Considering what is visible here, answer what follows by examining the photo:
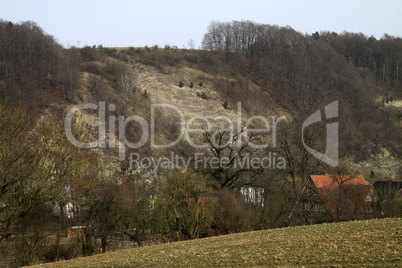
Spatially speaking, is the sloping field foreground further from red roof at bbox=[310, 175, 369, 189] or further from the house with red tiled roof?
red roof at bbox=[310, 175, 369, 189]

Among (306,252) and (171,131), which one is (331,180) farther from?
(171,131)

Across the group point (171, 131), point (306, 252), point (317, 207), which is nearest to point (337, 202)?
point (317, 207)

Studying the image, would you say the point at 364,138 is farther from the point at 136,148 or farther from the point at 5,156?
the point at 5,156

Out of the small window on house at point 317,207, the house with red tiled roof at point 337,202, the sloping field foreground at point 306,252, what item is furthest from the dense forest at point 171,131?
the sloping field foreground at point 306,252

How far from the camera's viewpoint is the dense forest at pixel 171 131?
80.8ft

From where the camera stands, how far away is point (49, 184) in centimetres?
2292

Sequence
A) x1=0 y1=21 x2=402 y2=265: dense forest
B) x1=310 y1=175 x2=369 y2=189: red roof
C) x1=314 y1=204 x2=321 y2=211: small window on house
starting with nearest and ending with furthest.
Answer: x1=0 y1=21 x2=402 y2=265: dense forest
x1=314 y1=204 x2=321 y2=211: small window on house
x1=310 y1=175 x2=369 y2=189: red roof

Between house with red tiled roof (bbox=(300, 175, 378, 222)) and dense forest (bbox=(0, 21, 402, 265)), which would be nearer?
dense forest (bbox=(0, 21, 402, 265))

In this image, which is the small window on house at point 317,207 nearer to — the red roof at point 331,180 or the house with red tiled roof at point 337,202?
the house with red tiled roof at point 337,202

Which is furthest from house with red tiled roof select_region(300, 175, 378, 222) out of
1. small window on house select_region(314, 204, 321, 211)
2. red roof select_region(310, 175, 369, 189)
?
red roof select_region(310, 175, 369, 189)

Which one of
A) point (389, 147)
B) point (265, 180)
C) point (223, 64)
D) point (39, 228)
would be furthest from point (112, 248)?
point (223, 64)

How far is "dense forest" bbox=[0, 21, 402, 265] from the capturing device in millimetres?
24641

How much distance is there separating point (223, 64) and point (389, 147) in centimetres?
5098

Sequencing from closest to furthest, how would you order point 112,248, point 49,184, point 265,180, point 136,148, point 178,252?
point 178,252 < point 49,184 < point 112,248 < point 265,180 < point 136,148
